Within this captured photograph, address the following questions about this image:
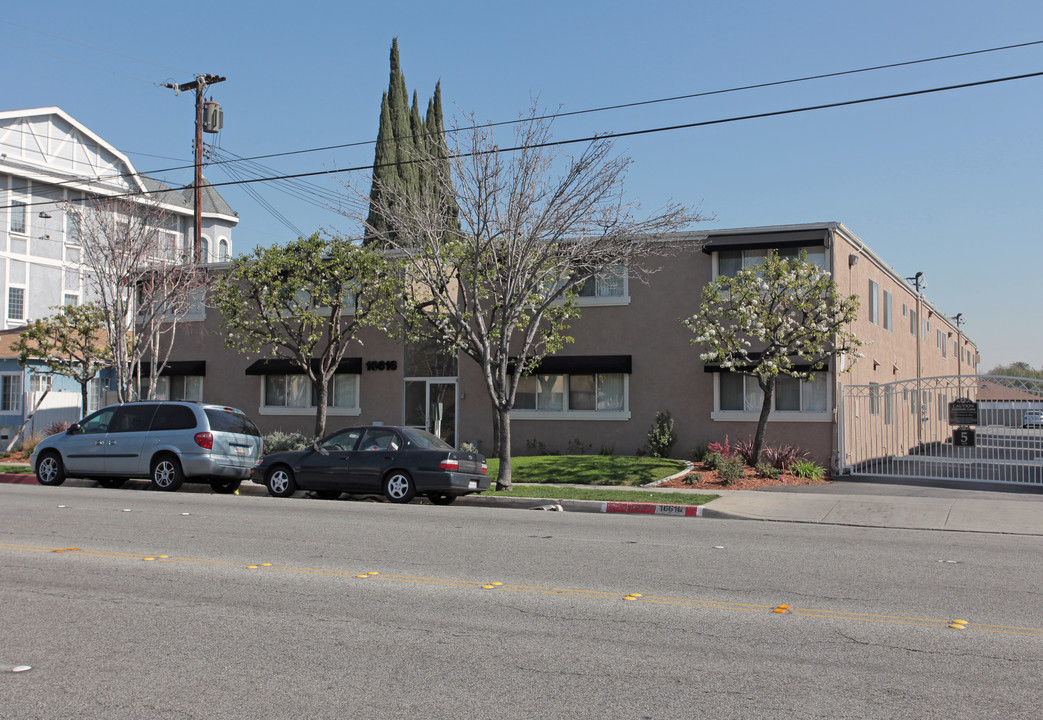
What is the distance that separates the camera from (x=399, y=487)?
16578 millimetres

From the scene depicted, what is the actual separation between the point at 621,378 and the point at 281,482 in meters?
10.1

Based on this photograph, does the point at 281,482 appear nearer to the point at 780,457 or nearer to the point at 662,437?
the point at 662,437

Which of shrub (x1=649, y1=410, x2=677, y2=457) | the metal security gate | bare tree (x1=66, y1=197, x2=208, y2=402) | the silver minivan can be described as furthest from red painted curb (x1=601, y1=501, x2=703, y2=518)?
bare tree (x1=66, y1=197, x2=208, y2=402)

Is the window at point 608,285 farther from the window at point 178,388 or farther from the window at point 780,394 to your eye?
the window at point 178,388

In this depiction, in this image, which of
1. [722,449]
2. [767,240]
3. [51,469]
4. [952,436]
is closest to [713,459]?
[722,449]

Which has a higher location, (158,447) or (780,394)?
(780,394)

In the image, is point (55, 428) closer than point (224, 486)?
No

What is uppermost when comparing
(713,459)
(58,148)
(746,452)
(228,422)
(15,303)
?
(58,148)

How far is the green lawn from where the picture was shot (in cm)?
1973

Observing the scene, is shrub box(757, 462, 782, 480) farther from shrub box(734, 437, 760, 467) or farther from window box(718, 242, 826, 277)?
window box(718, 242, 826, 277)

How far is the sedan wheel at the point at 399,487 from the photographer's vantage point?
54.2ft

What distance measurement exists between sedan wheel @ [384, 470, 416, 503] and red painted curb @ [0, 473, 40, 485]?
31.7 feet

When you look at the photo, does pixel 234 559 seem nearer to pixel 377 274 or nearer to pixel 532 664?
pixel 532 664

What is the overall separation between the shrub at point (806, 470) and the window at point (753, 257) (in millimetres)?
4759
